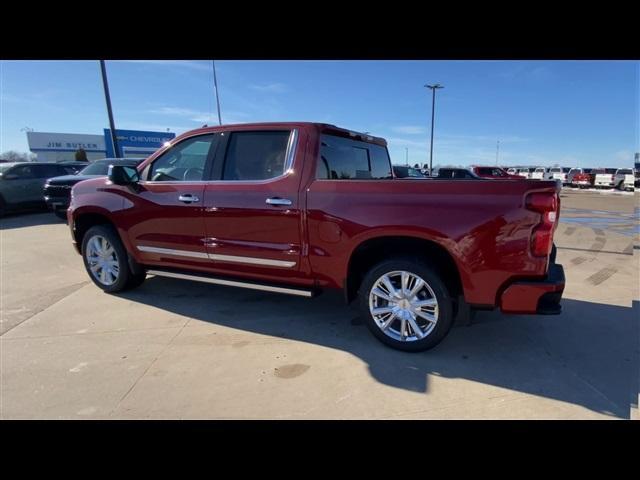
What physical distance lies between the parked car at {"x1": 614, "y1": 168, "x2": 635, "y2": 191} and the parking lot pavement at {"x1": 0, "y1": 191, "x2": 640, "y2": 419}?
31588 mm

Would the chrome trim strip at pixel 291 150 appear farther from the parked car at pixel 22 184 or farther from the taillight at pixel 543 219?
the parked car at pixel 22 184

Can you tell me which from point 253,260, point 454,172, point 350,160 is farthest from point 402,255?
point 454,172

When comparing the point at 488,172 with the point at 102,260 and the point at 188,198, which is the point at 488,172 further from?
the point at 102,260

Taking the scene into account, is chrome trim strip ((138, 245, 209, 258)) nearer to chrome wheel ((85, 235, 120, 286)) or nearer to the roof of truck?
chrome wheel ((85, 235, 120, 286))

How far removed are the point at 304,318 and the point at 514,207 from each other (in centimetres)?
227

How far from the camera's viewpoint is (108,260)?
4613 mm

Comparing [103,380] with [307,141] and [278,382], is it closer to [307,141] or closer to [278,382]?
[278,382]

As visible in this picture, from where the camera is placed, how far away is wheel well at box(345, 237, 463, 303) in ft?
9.83

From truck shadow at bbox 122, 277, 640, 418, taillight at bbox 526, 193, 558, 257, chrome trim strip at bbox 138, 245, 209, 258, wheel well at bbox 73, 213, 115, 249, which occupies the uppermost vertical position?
taillight at bbox 526, 193, 558, 257

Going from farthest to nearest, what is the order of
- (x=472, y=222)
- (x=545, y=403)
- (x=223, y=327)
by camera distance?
1. (x=223, y=327)
2. (x=472, y=222)
3. (x=545, y=403)

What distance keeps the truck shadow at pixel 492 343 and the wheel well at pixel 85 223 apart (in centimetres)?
105

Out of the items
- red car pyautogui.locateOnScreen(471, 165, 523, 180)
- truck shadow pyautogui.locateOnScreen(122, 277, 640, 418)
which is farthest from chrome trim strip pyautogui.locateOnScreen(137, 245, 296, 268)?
red car pyautogui.locateOnScreen(471, 165, 523, 180)

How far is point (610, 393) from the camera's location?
251 centimetres

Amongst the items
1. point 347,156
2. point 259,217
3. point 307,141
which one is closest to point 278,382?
point 259,217
